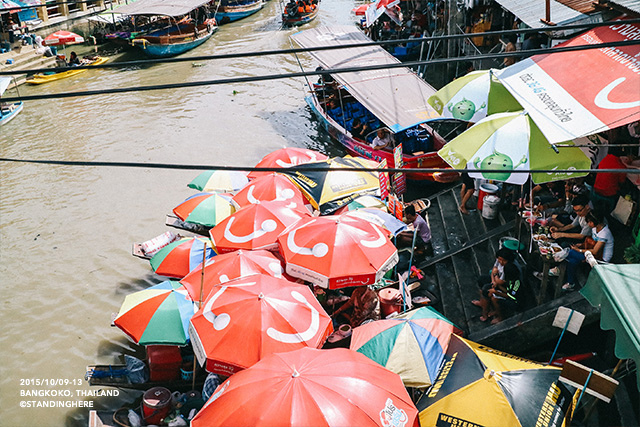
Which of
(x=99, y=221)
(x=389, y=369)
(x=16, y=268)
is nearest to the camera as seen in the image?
(x=389, y=369)

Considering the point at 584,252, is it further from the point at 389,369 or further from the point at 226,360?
the point at 226,360

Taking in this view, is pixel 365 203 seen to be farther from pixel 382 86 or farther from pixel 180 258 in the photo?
pixel 382 86

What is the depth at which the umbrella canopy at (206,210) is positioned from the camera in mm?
10031

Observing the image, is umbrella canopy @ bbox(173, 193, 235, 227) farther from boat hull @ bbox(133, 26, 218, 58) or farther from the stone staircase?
boat hull @ bbox(133, 26, 218, 58)

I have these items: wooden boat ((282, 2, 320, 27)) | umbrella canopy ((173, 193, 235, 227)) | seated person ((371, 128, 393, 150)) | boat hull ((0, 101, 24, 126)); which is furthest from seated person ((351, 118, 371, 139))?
wooden boat ((282, 2, 320, 27))

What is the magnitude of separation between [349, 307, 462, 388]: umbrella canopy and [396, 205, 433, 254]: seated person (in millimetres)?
3442

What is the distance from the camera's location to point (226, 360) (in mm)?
6180

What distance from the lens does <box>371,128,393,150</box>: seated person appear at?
13.7 metres

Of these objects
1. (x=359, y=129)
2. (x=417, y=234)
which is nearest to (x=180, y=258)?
(x=417, y=234)

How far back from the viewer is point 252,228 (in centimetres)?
897

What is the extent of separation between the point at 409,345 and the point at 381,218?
3200mm

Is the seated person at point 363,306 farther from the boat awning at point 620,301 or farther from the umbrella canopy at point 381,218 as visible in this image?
the boat awning at point 620,301

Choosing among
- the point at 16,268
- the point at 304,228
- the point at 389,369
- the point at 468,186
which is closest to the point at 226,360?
the point at 389,369

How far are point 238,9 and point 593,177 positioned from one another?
104 feet
